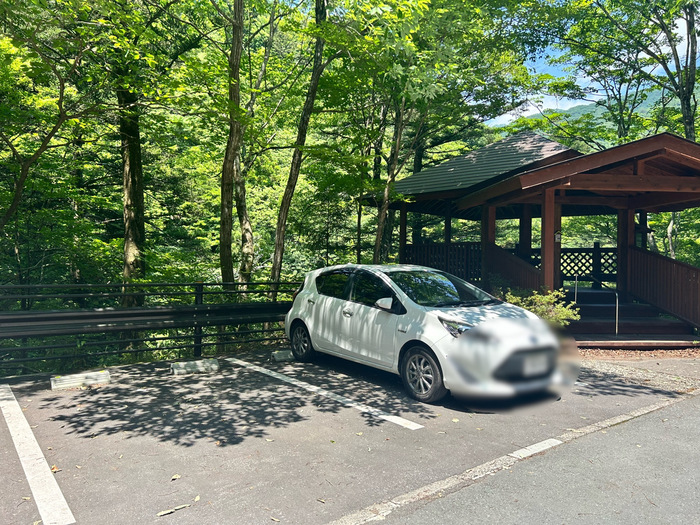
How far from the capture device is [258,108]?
1627 centimetres

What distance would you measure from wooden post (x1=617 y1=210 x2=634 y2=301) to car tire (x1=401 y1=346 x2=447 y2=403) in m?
9.35

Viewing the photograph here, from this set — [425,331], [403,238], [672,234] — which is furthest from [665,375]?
[672,234]

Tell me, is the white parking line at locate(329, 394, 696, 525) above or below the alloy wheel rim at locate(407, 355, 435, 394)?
below

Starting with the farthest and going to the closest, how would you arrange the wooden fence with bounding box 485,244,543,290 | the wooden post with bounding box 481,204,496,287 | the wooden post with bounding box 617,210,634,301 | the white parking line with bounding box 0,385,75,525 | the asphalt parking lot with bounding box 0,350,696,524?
the wooden post with bounding box 617,210,634,301, the wooden fence with bounding box 485,244,543,290, the asphalt parking lot with bounding box 0,350,696,524, the white parking line with bounding box 0,385,75,525, the wooden post with bounding box 481,204,496,287

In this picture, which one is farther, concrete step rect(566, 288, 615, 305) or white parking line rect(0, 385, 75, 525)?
white parking line rect(0, 385, 75, 525)

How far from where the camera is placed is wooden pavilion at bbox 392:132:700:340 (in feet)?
29.6

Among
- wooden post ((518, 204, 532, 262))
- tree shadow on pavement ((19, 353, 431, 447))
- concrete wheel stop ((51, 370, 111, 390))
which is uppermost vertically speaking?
wooden post ((518, 204, 532, 262))

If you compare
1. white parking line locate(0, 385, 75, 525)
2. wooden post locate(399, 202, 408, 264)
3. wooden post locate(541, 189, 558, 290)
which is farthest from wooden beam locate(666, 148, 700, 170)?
white parking line locate(0, 385, 75, 525)

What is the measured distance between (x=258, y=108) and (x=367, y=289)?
10.8 m

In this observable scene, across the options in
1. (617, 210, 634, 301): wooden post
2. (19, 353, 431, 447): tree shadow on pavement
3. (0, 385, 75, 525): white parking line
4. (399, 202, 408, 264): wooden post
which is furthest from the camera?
(399, 202, 408, 264): wooden post

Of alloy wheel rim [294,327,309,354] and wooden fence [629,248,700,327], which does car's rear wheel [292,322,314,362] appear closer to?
alloy wheel rim [294,327,309,354]

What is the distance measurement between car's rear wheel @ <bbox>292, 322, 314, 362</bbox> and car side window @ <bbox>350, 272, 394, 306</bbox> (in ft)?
5.20

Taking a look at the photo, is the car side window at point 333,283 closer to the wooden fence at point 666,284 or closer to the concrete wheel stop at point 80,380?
the concrete wheel stop at point 80,380

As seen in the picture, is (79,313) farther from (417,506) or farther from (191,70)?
(417,506)
